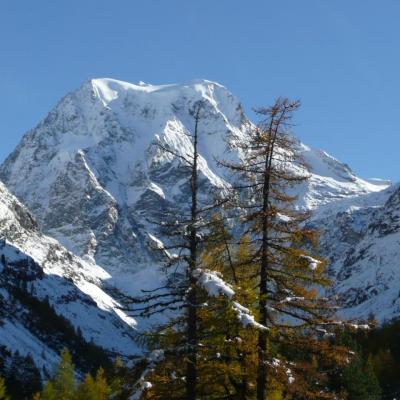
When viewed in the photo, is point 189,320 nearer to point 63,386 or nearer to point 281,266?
point 281,266

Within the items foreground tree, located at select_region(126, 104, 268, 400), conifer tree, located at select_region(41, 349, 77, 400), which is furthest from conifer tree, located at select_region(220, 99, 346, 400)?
conifer tree, located at select_region(41, 349, 77, 400)

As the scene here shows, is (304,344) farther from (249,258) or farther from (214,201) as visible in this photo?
(214,201)

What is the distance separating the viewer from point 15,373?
13488cm

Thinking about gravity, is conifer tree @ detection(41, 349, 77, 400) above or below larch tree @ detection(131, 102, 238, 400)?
above

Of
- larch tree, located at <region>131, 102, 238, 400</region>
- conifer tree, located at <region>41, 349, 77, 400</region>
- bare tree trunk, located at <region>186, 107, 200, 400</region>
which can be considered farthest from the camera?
conifer tree, located at <region>41, 349, 77, 400</region>

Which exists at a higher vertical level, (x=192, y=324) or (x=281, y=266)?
(x=281, y=266)

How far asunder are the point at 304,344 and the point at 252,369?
1.58 m

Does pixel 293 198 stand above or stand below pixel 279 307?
above

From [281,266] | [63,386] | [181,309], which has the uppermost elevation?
[63,386]

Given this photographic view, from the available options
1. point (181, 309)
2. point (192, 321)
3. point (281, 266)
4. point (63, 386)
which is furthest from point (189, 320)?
point (63, 386)

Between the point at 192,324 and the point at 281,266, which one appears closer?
the point at 192,324

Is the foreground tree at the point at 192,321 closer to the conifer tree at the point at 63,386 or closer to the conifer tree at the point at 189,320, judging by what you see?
the conifer tree at the point at 189,320

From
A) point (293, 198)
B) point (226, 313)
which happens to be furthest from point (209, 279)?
point (293, 198)

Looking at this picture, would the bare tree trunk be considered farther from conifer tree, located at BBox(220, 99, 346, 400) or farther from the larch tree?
conifer tree, located at BBox(220, 99, 346, 400)
